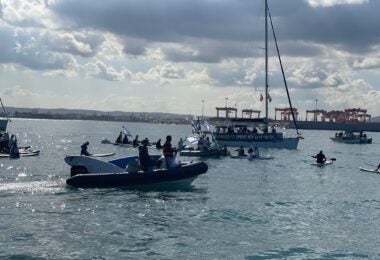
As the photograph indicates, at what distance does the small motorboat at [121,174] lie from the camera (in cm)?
2567

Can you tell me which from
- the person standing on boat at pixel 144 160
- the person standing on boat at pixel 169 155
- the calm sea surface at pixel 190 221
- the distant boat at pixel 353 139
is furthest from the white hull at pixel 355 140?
the person standing on boat at pixel 144 160

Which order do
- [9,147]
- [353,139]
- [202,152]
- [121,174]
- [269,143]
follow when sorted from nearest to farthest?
1. [121,174]
2. [9,147]
3. [202,152]
4. [269,143]
5. [353,139]

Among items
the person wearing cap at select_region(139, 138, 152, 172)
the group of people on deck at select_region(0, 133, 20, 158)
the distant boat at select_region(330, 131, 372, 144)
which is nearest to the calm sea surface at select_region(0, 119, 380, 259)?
the person wearing cap at select_region(139, 138, 152, 172)

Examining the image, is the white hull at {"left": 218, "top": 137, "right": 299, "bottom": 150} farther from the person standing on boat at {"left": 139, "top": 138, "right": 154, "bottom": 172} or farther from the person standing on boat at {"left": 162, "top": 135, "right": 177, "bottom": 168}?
the person standing on boat at {"left": 139, "top": 138, "right": 154, "bottom": 172}

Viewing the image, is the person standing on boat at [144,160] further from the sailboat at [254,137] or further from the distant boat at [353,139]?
the distant boat at [353,139]

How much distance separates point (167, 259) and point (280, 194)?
46.7 ft

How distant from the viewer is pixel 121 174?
25953 mm

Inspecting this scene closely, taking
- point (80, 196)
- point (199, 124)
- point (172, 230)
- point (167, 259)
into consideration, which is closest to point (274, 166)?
point (199, 124)

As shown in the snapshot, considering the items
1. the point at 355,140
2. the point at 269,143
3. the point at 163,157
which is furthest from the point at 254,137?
the point at 355,140

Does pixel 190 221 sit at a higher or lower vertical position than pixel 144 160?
lower

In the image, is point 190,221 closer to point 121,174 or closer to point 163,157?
point 121,174

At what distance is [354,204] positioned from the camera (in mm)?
25688

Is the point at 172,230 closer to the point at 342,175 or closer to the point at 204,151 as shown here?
the point at 342,175

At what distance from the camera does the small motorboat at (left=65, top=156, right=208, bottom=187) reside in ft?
84.2
